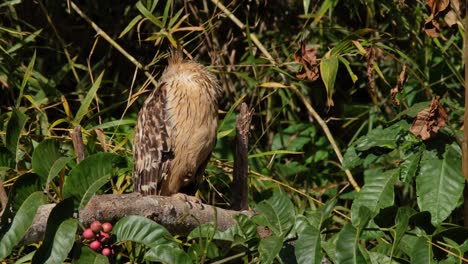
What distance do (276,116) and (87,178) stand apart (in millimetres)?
1958

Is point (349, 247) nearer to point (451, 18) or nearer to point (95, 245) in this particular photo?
point (95, 245)

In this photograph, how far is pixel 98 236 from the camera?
8.31 ft

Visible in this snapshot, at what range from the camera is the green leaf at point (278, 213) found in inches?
107

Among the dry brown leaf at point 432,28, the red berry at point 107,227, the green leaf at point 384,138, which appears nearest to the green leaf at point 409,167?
the green leaf at point 384,138

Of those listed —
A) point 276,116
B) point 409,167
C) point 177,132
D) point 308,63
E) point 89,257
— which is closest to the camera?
point 89,257

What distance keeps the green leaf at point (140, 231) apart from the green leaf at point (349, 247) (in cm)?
46

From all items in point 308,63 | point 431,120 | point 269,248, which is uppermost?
point 308,63

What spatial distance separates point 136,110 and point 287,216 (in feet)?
7.16

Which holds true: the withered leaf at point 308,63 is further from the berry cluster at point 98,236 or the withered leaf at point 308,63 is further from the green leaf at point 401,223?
the berry cluster at point 98,236

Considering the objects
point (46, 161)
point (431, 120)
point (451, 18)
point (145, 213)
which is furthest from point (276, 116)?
point (46, 161)

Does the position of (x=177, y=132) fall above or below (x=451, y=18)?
below

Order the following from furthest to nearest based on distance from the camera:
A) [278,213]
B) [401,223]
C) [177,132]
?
[177,132], [278,213], [401,223]

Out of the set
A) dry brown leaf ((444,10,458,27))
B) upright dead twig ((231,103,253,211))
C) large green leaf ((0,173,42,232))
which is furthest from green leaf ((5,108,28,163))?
dry brown leaf ((444,10,458,27))

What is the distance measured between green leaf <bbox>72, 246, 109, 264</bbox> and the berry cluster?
0.02 metres
